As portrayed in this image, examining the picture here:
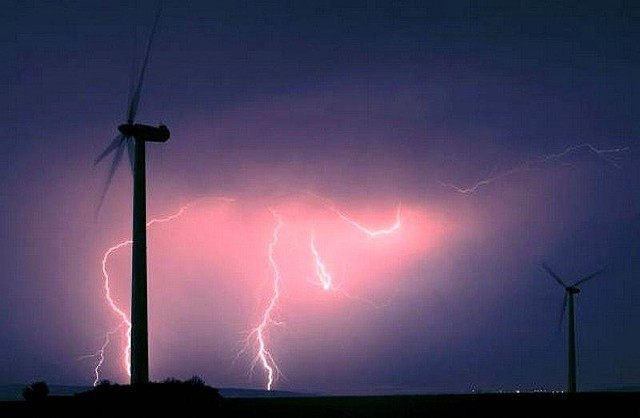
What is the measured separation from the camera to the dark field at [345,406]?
3294 centimetres

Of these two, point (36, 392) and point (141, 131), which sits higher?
point (141, 131)

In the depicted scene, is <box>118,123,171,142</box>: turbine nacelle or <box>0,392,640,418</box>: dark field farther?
<box>118,123,171,142</box>: turbine nacelle

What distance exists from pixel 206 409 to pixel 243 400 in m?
2.87

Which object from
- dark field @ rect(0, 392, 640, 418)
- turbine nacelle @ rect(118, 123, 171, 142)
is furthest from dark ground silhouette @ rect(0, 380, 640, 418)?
turbine nacelle @ rect(118, 123, 171, 142)

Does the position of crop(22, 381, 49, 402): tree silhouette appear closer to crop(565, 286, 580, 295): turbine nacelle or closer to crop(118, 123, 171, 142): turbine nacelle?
crop(118, 123, 171, 142): turbine nacelle

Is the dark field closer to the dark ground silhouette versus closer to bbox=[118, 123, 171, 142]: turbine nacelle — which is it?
the dark ground silhouette

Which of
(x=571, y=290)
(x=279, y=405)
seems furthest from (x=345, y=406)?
(x=571, y=290)

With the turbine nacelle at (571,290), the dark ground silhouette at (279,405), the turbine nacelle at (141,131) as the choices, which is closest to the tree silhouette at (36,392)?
the dark ground silhouette at (279,405)

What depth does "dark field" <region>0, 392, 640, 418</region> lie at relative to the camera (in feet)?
108

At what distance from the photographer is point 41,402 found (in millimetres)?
34625

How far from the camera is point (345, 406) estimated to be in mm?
37031

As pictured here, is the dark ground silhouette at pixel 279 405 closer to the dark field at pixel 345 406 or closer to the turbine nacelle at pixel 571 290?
the dark field at pixel 345 406

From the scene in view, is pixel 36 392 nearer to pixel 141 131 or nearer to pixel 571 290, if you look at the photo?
pixel 141 131

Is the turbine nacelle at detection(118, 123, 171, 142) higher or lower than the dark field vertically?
higher
